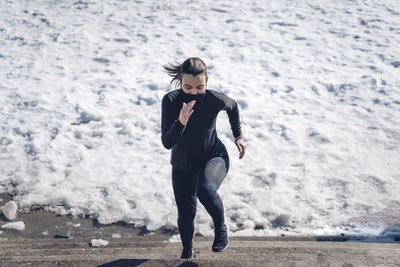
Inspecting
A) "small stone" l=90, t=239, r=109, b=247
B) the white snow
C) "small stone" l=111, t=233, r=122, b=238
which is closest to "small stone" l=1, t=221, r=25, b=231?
the white snow

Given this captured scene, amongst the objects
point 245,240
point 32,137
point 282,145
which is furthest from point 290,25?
point 245,240

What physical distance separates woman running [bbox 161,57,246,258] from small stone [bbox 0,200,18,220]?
187 cm

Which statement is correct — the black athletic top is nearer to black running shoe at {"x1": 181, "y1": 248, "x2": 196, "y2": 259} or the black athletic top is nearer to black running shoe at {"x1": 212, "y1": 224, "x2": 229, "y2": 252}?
black running shoe at {"x1": 212, "y1": 224, "x2": 229, "y2": 252}

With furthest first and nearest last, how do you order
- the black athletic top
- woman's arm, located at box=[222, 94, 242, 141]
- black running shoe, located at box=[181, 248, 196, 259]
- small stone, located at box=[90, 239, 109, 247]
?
1. small stone, located at box=[90, 239, 109, 247]
2. black running shoe, located at box=[181, 248, 196, 259]
3. woman's arm, located at box=[222, 94, 242, 141]
4. the black athletic top

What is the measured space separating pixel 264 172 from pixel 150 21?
595cm

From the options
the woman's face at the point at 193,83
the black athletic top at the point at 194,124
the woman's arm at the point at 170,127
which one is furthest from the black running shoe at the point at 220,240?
the woman's face at the point at 193,83

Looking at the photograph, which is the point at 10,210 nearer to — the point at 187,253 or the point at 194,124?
the point at 187,253

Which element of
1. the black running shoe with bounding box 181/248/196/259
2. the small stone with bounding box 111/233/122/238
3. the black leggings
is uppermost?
the black leggings

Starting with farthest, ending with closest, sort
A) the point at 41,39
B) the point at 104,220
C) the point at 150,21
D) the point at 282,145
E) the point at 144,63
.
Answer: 1. the point at 150,21
2. the point at 41,39
3. the point at 144,63
4. the point at 282,145
5. the point at 104,220

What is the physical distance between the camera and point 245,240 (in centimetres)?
386

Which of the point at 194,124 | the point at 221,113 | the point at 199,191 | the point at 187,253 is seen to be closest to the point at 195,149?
the point at 194,124

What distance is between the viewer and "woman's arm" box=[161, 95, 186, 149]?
10.2ft

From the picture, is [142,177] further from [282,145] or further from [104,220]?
[282,145]

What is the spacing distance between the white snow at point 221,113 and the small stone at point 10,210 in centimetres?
9
